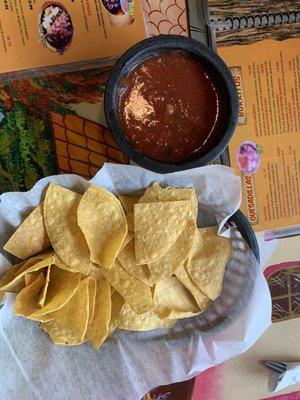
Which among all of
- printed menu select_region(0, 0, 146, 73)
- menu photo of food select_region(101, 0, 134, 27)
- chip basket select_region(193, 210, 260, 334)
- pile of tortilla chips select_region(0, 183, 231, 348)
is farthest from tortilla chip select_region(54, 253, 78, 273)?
menu photo of food select_region(101, 0, 134, 27)

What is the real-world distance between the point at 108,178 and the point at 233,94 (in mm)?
321

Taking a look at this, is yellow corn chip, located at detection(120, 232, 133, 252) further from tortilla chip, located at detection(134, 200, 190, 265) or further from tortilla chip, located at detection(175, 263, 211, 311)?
tortilla chip, located at detection(175, 263, 211, 311)

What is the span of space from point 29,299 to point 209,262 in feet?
1.30

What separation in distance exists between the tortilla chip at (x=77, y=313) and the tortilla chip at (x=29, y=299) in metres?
0.05

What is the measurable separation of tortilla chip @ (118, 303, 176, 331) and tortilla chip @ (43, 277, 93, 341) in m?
0.09

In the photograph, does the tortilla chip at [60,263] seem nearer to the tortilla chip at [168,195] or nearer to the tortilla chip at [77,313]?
the tortilla chip at [77,313]

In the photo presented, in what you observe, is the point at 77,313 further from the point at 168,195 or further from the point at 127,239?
the point at 168,195

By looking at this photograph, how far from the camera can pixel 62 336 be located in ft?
4.06

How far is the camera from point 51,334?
125 cm

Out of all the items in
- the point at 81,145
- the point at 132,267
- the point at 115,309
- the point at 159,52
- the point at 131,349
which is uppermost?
the point at 159,52

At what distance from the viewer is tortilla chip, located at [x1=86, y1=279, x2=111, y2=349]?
1205 millimetres

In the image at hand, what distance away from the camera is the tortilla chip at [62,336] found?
123 cm

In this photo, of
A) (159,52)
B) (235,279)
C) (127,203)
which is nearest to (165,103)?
(159,52)

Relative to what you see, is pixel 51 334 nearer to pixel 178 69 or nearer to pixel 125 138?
pixel 125 138
